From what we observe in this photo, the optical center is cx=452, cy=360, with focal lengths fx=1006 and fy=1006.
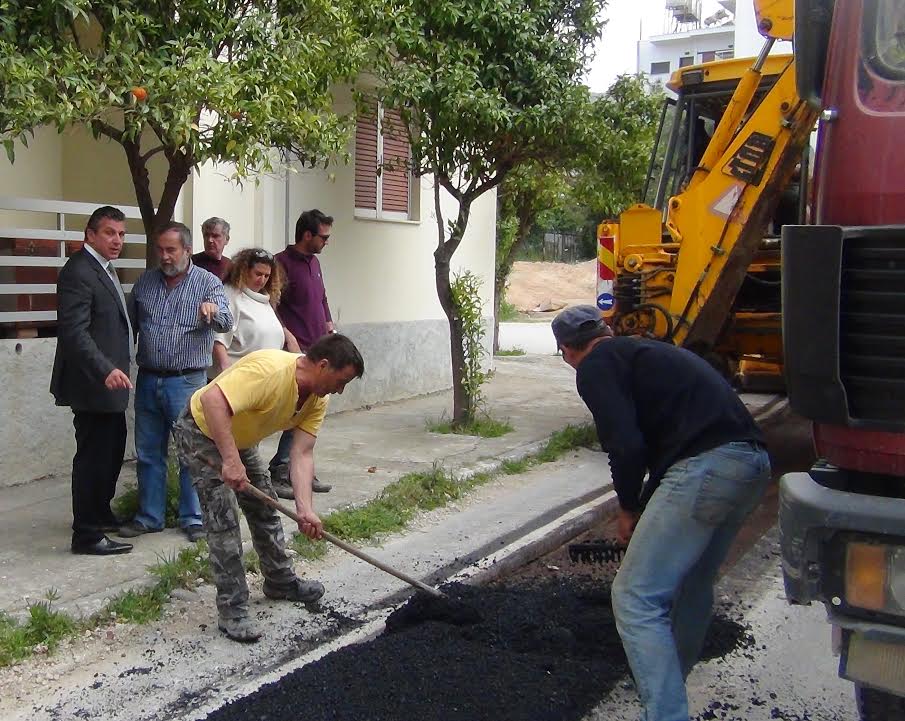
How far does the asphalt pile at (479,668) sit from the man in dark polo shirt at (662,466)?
1.84ft

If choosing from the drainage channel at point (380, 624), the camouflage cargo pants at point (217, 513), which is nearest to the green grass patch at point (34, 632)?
Answer: the camouflage cargo pants at point (217, 513)

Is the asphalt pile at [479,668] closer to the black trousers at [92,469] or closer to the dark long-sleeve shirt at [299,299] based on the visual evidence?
the black trousers at [92,469]

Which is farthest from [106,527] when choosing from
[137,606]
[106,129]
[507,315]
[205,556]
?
[507,315]

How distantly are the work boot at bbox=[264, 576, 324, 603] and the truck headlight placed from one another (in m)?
2.67

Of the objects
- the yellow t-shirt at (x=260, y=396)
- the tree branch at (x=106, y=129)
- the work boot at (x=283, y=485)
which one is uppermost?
the tree branch at (x=106, y=129)

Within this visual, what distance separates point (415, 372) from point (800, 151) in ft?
17.2

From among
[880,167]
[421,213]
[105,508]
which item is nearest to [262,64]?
[105,508]

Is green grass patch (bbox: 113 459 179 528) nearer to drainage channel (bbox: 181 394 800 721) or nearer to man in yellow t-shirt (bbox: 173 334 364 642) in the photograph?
man in yellow t-shirt (bbox: 173 334 364 642)

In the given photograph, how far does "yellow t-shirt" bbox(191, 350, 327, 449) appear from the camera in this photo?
409 cm

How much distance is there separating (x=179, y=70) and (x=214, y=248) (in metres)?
1.83

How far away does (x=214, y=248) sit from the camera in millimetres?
6387

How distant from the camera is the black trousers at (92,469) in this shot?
5211 millimetres

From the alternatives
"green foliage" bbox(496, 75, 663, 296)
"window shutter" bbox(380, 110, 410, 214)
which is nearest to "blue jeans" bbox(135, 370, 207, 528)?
"green foliage" bbox(496, 75, 663, 296)

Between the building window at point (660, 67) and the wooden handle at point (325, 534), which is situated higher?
the building window at point (660, 67)
